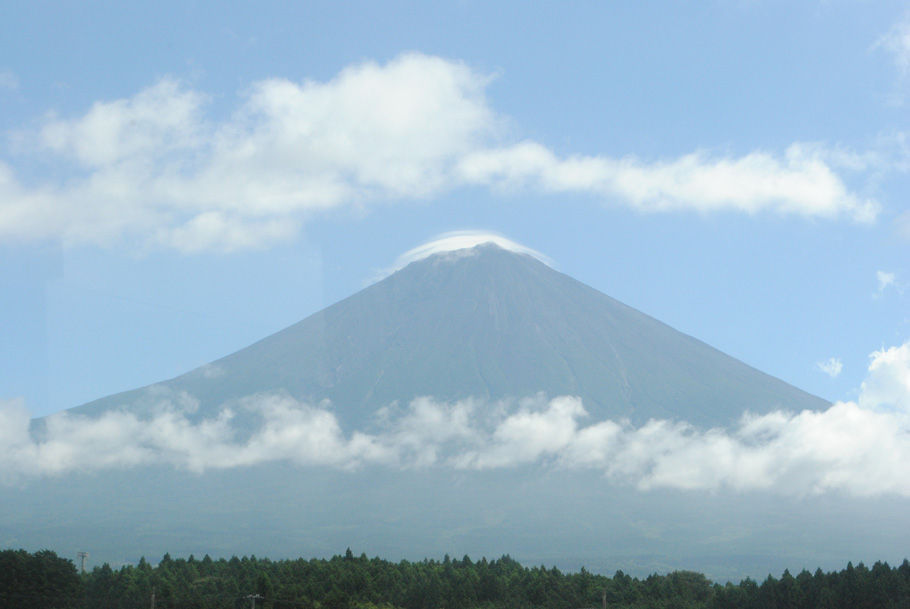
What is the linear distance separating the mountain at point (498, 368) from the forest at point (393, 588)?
11479cm

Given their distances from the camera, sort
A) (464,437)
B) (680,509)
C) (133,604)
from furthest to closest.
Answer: (464,437)
(680,509)
(133,604)

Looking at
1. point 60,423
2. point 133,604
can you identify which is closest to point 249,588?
point 133,604

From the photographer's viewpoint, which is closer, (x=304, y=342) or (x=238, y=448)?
(x=238, y=448)

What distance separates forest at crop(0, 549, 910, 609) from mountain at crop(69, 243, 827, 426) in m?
115

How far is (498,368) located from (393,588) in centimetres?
12695

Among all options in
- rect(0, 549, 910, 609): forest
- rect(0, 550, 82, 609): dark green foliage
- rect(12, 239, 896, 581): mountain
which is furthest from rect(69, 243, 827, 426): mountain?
rect(0, 550, 82, 609): dark green foliage

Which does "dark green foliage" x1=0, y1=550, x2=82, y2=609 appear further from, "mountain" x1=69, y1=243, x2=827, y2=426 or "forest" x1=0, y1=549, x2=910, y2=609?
"mountain" x1=69, y1=243, x2=827, y2=426

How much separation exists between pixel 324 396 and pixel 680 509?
2421 inches

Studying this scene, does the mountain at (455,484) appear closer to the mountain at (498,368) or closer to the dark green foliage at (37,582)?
the mountain at (498,368)

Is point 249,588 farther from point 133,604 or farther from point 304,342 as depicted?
point 304,342

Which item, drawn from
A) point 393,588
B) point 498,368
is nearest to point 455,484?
point 498,368

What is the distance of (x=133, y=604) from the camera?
51.2 m

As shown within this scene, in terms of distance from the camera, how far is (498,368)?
181 metres

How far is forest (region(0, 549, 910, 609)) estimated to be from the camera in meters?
46.9
